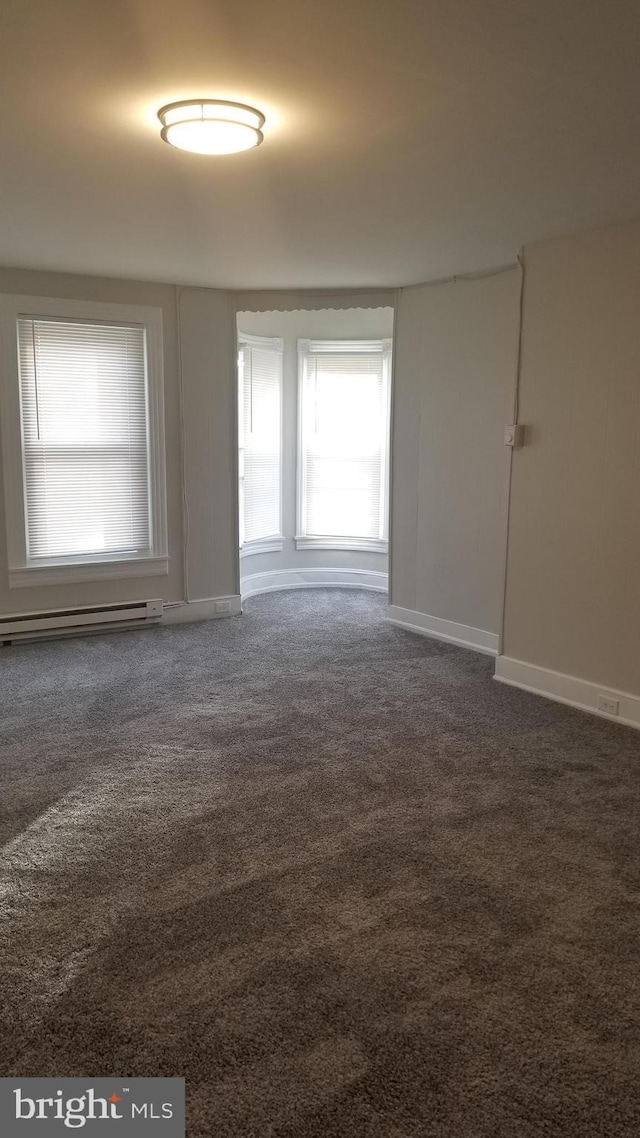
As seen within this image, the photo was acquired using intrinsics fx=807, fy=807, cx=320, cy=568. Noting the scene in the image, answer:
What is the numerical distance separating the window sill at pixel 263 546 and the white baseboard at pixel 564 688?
296 centimetres

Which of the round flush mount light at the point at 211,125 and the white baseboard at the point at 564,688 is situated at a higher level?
the round flush mount light at the point at 211,125

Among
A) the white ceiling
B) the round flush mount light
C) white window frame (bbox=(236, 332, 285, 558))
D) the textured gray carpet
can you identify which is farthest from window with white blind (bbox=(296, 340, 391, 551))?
the round flush mount light

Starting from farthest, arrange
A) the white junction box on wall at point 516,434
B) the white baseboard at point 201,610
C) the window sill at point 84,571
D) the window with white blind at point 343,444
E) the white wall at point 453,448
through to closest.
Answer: the window with white blind at point 343,444, the white baseboard at point 201,610, the window sill at point 84,571, the white wall at point 453,448, the white junction box on wall at point 516,434

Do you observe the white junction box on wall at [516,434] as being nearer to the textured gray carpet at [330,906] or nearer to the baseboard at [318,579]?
the textured gray carpet at [330,906]

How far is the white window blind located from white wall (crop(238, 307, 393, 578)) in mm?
1427

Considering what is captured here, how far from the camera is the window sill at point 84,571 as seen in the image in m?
5.46

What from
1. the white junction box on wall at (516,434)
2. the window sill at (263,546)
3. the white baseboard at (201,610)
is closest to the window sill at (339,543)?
the window sill at (263,546)

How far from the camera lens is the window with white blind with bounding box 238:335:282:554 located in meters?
6.85

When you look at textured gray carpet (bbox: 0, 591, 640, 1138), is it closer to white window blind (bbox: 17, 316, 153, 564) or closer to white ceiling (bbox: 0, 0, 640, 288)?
white window blind (bbox: 17, 316, 153, 564)

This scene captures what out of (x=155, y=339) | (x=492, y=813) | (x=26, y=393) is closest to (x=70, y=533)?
(x=26, y=393)

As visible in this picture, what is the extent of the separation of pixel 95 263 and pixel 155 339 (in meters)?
0.79

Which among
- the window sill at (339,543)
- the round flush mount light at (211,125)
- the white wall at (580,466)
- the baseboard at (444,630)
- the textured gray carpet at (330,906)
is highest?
the round flush mount light at (211,125)

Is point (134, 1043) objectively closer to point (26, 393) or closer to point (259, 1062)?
point (259, 1062)

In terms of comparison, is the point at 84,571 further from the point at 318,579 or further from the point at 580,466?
the point at 580,466
